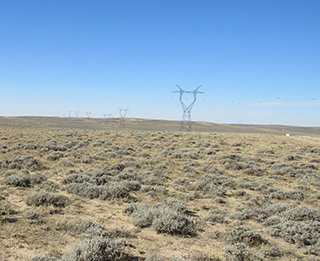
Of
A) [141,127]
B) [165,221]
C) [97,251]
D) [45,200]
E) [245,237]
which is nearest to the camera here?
[97,251]

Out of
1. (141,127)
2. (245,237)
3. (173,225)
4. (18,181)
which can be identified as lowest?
(245,237)

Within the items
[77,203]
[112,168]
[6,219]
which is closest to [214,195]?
[77,203]

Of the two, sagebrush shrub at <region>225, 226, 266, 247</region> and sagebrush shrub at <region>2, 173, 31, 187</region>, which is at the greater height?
sagebrush shrub at <region>2, 173, 31, 187</region>

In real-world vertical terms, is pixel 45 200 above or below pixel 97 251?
below

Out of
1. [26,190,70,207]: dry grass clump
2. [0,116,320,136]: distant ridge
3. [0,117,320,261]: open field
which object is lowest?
[0,117,320,261]: open field

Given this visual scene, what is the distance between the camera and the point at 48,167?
48.5 ft

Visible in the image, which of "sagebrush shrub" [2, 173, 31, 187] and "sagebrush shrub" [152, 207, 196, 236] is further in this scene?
"sagebrush shrub" [2, 173, 31, 187]

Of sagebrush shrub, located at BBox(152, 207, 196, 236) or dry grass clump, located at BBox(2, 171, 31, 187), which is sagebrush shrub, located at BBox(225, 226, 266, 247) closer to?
sagebrush shrub, located at BBox(152, 207, 196, 236)

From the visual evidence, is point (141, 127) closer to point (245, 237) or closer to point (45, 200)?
point (45, 200)

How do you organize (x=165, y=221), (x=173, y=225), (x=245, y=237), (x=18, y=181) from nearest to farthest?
(x=245, y=237) → (x=173, y=225) → (x=165, y=221) → (x=18, y=181)

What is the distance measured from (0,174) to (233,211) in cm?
1119

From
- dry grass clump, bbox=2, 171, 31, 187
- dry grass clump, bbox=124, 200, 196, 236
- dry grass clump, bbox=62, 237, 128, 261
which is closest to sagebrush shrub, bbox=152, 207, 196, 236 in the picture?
dry grass clump, bbox=124, 200, 196, 236

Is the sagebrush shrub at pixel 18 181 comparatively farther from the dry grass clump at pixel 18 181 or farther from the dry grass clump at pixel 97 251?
the dry grass clump at pixel 97 251

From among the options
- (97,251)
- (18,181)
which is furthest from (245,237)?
(18,181)
